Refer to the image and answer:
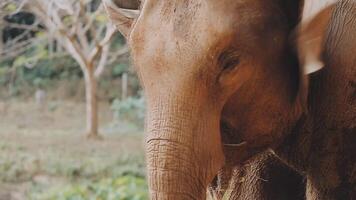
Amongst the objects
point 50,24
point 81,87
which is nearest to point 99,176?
point 50,24

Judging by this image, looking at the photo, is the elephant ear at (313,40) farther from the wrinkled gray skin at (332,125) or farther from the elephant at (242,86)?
the wrinkled gray skin at (332,125)

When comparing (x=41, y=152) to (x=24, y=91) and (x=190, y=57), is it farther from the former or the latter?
(x=190, y=57)

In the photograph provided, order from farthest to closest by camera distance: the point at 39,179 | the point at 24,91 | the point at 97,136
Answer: the point at 24,91
the point at 97,136
the point at 39,179

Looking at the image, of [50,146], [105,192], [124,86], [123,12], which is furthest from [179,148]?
[124,86]

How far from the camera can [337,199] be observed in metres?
2.53

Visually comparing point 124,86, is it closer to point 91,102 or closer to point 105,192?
point 91,102

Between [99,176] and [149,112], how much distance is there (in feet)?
30.1

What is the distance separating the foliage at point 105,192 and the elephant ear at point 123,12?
602 centimetres

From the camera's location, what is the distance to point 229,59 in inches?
81.3

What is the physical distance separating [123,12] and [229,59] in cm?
46

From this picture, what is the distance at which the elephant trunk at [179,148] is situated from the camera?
1.90 metres

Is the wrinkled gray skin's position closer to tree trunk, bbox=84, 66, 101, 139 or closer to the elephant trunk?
the elephant trunk

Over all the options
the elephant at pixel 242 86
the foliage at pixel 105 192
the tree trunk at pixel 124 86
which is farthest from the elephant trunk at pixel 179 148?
the tree trunk at pixel 124 86

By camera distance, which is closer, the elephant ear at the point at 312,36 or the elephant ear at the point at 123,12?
the elephant ear at the point at 312,36
